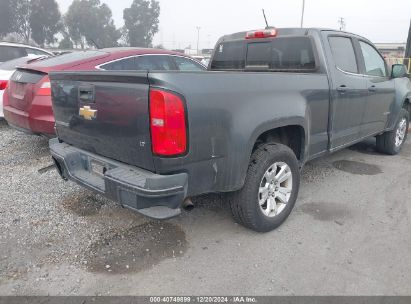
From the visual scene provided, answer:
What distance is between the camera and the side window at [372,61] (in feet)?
15.4

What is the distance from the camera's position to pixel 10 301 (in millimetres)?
2404

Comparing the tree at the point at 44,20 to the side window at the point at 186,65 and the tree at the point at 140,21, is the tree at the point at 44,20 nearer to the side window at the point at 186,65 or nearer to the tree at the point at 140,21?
the tree at the point at 140,21

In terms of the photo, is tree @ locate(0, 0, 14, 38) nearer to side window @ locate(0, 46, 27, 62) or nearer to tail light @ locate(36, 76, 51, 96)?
side window @ locate(0, 46, 27, 62)

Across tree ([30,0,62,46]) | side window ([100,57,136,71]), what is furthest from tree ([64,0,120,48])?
side window ([100,57,136,71])

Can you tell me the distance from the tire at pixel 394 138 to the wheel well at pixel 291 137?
9.15 ft

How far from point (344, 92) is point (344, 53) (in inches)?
21.7

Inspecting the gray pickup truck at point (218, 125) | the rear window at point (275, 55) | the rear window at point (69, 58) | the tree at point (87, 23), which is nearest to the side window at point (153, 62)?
the rear window at point (69, 58)

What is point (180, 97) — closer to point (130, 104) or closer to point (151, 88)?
point (151, 88)

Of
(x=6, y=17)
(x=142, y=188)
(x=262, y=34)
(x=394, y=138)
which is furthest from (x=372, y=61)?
(x=6, y=17)

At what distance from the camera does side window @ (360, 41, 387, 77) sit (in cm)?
470

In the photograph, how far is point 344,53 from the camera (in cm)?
425

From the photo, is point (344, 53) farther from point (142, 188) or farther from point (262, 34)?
point (142, 188)

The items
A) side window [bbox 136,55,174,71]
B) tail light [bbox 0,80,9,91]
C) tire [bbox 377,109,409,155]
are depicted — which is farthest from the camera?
tail light [bbox 0,80,9,91]

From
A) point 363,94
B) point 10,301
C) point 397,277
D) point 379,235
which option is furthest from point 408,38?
point 10,301
